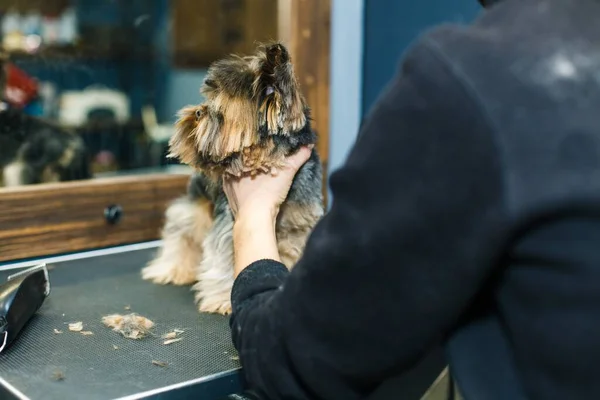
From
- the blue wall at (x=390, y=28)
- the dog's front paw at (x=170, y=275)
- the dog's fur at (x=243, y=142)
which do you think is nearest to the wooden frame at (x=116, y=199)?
the blue wall at (x=390, y=28)

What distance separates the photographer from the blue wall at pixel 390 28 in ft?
5.17

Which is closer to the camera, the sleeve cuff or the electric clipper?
the sleeve cuff

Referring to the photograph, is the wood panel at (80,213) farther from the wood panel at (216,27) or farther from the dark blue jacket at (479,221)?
the dark blue jacket at (479,221)

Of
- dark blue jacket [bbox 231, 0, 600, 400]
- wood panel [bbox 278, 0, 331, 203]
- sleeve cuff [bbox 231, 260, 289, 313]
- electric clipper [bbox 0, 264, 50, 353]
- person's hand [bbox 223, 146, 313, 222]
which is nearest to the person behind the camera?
dark blue jacket [bbox 231, 0, 600, 400]

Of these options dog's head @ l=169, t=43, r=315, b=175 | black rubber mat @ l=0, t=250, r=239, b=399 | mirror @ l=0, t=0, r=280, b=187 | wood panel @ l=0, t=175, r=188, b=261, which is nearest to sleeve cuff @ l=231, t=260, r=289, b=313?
black rubber mat @ l=0, t=250, r=239, b=399

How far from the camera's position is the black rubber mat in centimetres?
88

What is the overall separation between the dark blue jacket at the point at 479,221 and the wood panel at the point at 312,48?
0.97m

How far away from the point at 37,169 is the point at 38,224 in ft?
0.53

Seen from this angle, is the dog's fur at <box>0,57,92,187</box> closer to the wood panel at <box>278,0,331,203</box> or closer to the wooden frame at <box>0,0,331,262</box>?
the wooden frame at <box>0,0,331,262</box>

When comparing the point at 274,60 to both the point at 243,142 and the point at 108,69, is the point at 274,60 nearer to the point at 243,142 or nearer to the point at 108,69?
the point at 243,142

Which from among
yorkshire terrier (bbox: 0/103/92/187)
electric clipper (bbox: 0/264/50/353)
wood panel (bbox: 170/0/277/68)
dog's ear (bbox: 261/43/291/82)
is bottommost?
electric clipper (bbox: 0/264/50/353)

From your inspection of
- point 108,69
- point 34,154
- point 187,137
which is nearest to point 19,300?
point 187,137

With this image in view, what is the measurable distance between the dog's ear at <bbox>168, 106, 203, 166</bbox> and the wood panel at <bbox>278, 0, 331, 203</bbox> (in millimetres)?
513

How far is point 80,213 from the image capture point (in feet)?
4.90
